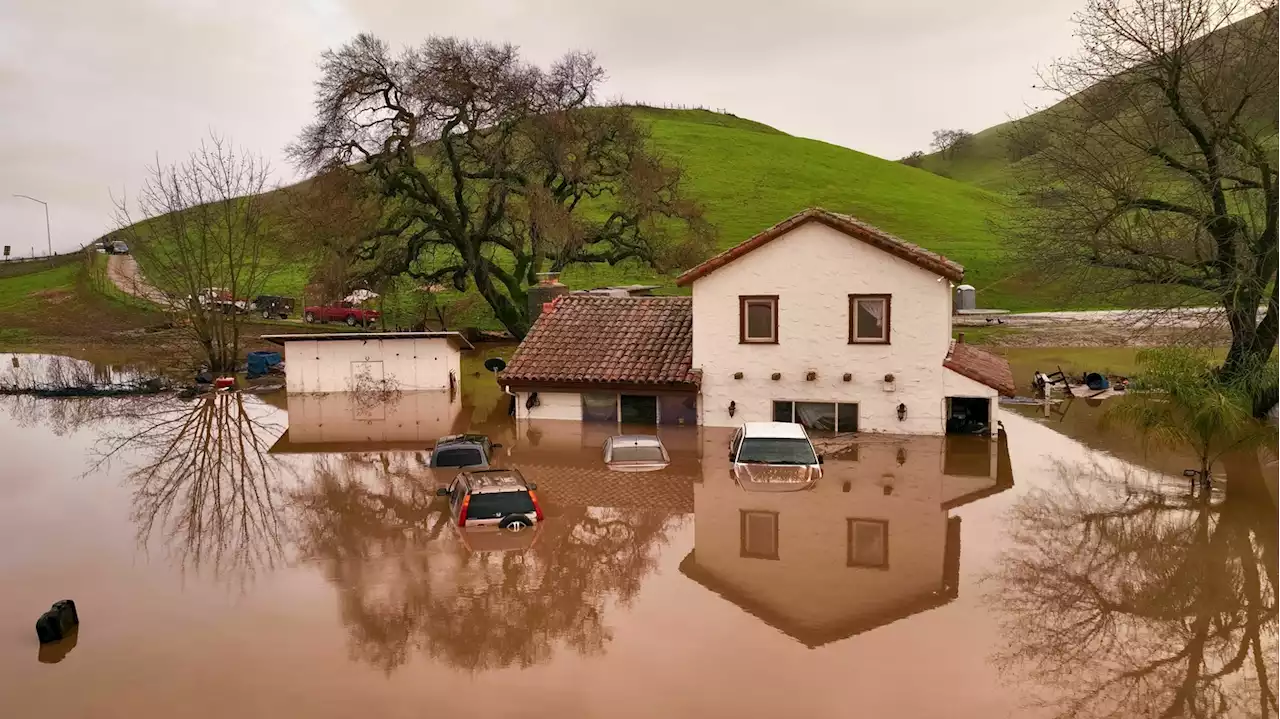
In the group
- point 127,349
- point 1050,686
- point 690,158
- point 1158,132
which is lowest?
point 1050,686

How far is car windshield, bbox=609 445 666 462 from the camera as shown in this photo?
23.3m

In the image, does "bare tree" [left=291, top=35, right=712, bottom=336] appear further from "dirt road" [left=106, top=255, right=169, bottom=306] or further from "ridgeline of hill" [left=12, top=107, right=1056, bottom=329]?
"dirt road" [left=106, top=255, right=169, bottom=306]

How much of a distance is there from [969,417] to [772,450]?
826 centimetres

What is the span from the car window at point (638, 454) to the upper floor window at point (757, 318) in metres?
5.64

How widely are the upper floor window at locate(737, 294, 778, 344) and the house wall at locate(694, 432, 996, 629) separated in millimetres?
4184

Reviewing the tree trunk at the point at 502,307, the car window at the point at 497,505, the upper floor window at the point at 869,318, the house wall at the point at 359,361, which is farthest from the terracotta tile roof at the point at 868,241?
the tree trunk at the point at 502,307

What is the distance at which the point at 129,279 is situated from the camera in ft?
230

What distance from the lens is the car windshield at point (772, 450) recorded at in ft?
71.5

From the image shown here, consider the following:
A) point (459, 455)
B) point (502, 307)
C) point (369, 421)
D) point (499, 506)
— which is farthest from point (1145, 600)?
point (502, 307)

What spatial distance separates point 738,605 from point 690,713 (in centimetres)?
366

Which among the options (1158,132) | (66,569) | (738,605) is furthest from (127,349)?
(1158,132)

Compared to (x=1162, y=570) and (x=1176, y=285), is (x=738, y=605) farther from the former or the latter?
(x=1176, y=285)

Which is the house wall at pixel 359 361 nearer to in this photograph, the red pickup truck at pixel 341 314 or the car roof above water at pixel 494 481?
the car roof above water at pixel 494 481

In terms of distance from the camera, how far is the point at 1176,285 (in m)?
27.7
